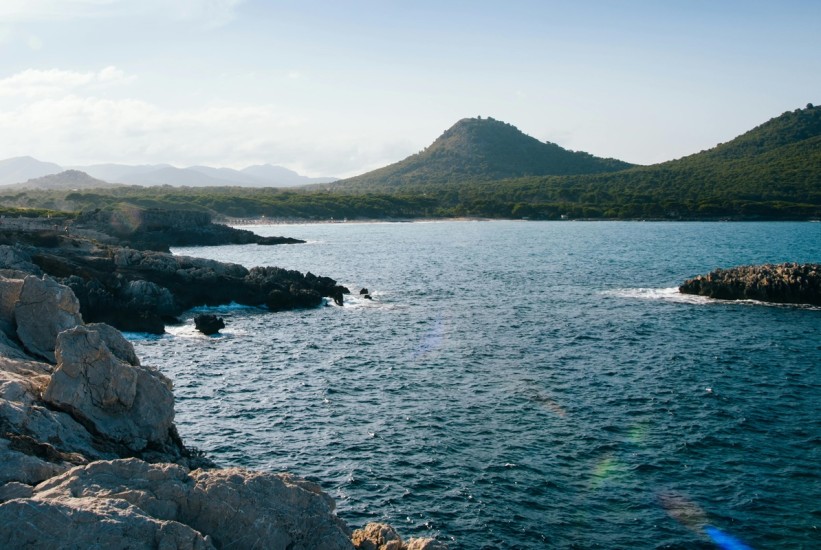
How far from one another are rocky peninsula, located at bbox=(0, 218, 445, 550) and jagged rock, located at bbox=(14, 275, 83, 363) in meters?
0.04

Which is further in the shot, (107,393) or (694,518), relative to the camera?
(694,518)

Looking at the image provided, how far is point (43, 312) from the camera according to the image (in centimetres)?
2911

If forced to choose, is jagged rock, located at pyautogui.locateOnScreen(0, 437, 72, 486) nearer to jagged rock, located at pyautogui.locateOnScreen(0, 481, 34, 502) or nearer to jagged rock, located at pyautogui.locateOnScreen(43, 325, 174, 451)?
jagged rock, located at pyautogui.locateOnScreen(0, 481, 34, 502)

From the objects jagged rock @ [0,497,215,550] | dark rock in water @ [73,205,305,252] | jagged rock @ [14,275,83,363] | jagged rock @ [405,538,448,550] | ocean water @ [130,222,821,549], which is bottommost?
ocean water @ [130,222,821,549]

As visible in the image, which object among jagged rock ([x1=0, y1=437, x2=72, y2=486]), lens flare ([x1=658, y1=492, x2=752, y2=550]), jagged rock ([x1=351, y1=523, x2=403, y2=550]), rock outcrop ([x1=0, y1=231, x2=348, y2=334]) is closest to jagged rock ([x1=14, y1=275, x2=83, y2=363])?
jagged rock ([x1=0, y1=437, x2=72, y2=486])

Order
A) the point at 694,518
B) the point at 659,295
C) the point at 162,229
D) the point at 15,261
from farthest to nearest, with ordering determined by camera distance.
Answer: the point at 162,229 < the point at 659,295 < the point at 15,261 < the point at 694,518

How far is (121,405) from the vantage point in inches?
892

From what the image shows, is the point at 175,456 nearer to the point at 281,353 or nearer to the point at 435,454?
the point at 435,454

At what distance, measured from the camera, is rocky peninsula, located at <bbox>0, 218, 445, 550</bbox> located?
1305 cm

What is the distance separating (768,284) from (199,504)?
2571 inches

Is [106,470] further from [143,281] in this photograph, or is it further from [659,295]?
[659,295]

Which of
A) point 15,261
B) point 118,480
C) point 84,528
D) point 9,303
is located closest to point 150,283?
point 15,261

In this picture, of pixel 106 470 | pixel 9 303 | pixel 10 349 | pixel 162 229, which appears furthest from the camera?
pixel 162 229

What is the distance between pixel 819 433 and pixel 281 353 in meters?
31.7
